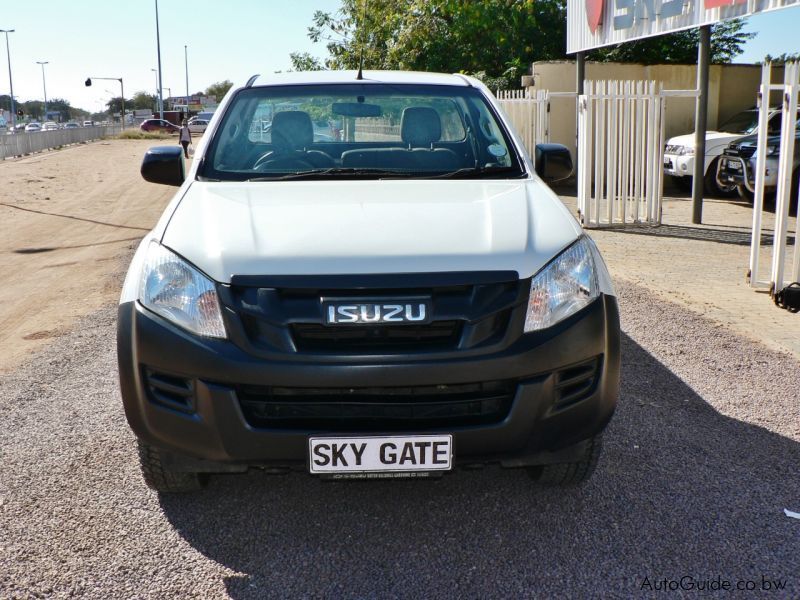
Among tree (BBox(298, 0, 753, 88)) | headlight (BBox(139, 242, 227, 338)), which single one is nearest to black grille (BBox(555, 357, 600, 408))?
headlight (BBox(139, 242, 227, 338))

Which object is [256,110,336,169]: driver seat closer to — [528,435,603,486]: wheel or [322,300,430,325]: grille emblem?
[322,300,430,325]: grille emblem

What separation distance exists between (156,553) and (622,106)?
10.4 meters

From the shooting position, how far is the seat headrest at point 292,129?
4301 millimetres

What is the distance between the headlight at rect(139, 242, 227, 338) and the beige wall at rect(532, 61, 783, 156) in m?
16.7

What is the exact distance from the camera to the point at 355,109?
454cm

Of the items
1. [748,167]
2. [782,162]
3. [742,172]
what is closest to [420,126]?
[782,162]

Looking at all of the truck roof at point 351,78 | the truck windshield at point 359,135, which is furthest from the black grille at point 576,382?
the truck roof at point 351,78

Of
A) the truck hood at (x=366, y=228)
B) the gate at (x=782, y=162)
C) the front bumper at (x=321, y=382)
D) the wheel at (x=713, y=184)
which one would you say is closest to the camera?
the front bumper at (x=321, y=382)

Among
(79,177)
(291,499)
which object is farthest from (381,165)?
(79,177)

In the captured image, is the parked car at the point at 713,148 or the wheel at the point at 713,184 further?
the wheel at the point at 713,184

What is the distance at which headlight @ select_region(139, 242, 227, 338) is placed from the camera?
9.55 ft

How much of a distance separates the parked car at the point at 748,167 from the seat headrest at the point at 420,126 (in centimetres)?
993

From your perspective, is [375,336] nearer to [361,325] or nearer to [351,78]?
[361,325]

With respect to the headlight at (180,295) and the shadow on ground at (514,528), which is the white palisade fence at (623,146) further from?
the headlight at (180,295)
